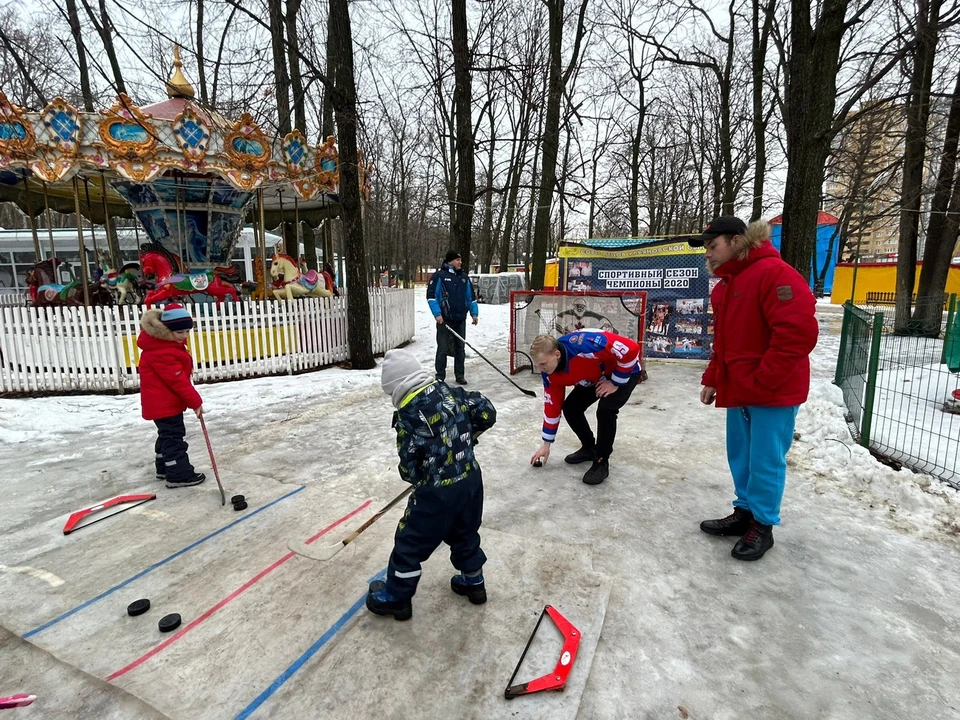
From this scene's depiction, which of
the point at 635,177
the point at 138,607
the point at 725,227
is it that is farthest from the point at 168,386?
the point at 635,177

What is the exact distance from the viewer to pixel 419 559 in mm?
2486

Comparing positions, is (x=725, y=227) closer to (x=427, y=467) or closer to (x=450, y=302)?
(x=427, y=467)

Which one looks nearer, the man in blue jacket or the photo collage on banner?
the man in blue jacket

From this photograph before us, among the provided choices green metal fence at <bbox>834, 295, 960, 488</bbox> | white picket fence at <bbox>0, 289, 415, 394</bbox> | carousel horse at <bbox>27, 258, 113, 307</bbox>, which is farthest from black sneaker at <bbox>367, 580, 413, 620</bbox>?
carousel horse at <bbox>27, 258, 113, 307</bbox>

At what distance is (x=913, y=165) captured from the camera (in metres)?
12.6

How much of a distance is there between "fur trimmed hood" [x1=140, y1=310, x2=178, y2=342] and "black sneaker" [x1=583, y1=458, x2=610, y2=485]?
364cm

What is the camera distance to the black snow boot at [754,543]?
3.09 m

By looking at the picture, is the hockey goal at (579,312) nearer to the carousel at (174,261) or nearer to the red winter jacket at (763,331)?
the carousel at (174,261)

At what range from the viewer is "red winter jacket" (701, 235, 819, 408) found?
2754 mm

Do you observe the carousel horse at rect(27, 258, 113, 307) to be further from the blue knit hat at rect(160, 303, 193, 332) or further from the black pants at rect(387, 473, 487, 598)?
the black pants at rect(387, 473, 487, 598)

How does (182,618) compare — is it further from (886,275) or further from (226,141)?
(886,275)

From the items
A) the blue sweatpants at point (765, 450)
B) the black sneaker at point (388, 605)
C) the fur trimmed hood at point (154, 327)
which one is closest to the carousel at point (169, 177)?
the fur trimmed hood at point (154, 327)

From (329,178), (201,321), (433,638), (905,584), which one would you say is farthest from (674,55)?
(433,638)

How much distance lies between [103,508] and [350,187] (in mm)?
6654
